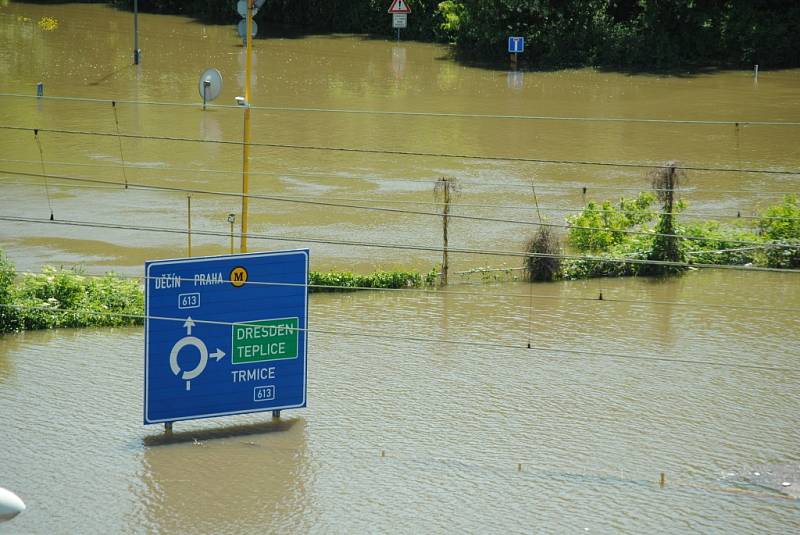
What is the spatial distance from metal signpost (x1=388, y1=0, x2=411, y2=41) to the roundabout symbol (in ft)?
90.3

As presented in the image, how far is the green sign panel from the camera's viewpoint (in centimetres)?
1288

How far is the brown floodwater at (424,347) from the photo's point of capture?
11984 mm

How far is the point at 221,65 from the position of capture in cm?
3541

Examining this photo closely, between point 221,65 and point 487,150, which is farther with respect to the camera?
point 221,65

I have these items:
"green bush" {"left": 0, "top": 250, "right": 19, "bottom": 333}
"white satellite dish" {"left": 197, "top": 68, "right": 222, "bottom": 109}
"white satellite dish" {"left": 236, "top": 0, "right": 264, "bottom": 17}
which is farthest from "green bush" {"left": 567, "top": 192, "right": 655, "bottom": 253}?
"green bush" {"left": 0, "top": 250, "right": 19, "bottom": 333}

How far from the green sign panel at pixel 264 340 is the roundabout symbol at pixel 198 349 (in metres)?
0.23

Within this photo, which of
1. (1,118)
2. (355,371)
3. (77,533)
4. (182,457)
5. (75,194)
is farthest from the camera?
(1,118)

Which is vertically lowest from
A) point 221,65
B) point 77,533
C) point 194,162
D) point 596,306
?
point 77,533

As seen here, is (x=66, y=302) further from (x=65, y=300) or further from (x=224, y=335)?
(x=224, y=335)

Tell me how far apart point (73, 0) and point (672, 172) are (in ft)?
116

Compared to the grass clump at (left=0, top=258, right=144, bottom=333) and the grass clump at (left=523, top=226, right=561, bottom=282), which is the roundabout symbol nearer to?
the grass clump at (left=0, top=258, right=144, bottom=333)

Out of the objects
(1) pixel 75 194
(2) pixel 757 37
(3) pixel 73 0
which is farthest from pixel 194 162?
(3) pixel 73 0

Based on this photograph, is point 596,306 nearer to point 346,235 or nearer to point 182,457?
point 346,235

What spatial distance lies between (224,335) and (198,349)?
12.7 inches
